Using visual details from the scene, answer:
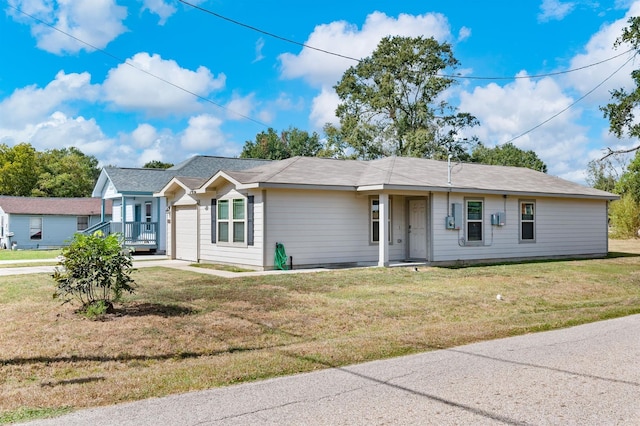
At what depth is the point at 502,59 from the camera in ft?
75.4

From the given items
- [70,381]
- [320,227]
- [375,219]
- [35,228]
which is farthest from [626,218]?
[70,381]

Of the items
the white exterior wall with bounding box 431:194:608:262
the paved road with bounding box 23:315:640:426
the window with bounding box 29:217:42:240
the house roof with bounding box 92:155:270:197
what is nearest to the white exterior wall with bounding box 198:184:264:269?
the white exterior wall with bounding box 431:194:608:262

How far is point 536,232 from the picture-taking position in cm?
2030

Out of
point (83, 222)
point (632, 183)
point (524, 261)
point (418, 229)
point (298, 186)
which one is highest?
point (632, 183)

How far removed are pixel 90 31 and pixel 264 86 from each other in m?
9.34

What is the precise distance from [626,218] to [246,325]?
116ft

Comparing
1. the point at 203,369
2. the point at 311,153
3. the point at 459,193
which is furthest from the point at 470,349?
the point at 311,153

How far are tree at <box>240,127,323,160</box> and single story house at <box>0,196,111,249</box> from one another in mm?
27775

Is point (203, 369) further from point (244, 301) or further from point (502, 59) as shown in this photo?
point (502, 59)

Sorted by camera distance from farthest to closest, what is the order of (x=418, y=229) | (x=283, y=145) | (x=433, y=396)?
(x=283, y=145), (x=418, y=229), (x=433, y=396)

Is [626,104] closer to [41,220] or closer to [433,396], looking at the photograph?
[433,396]

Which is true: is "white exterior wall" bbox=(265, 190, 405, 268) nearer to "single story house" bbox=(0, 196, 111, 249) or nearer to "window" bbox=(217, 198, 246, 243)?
"window" bbox=(217, 198, 246, 243)

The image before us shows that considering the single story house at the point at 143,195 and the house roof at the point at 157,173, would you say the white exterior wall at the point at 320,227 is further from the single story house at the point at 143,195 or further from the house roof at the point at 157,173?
the house roof at the point at 157,173

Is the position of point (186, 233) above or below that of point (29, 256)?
above
